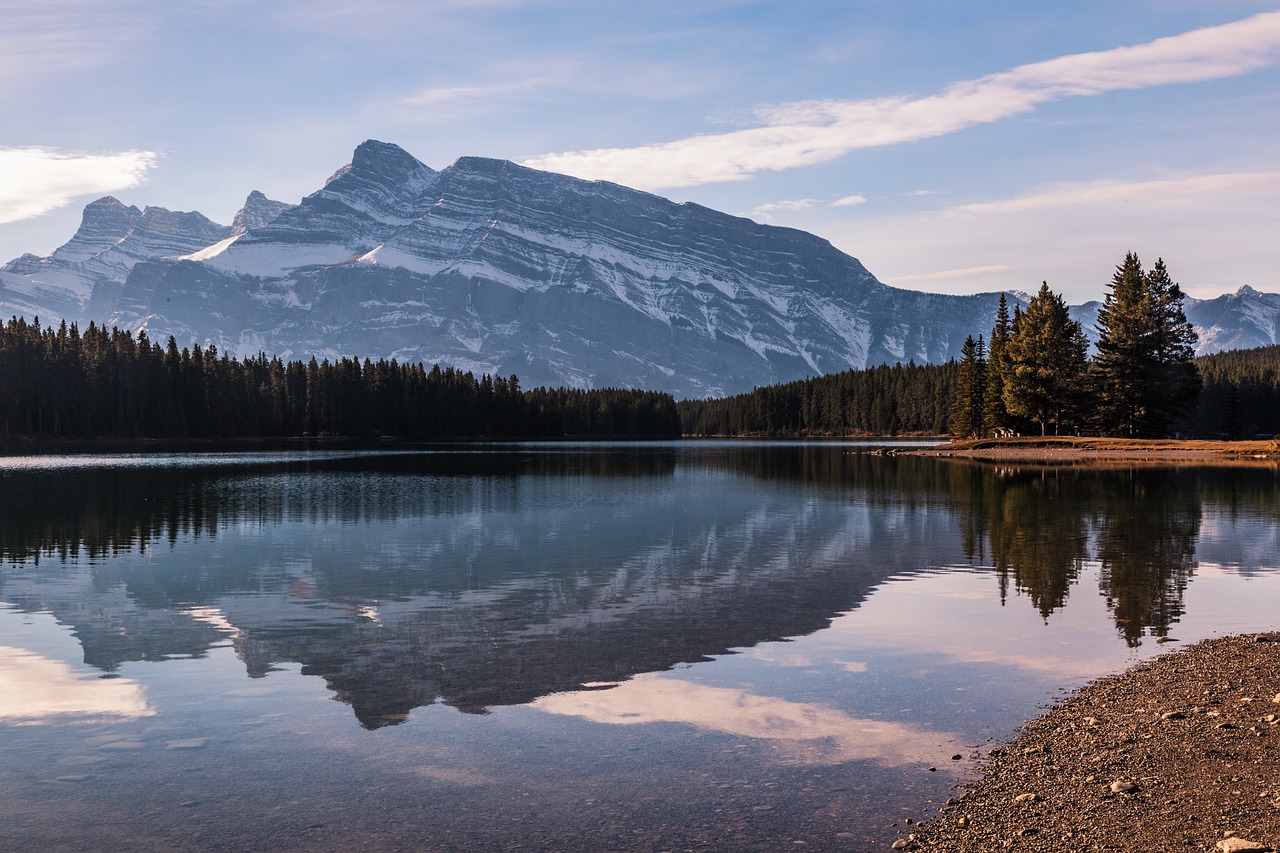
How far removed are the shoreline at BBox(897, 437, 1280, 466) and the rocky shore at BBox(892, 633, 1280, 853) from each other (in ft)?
309

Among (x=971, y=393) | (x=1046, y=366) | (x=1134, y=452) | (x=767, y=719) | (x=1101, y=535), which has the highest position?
(x=1046, y=366)

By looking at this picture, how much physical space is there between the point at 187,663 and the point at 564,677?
27.6 feet

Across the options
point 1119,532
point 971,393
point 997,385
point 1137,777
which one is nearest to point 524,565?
point 1137,777

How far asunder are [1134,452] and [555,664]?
10349 cm

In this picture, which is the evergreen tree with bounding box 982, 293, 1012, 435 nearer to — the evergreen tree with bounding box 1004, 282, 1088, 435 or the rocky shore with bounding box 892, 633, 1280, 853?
the evergreen tree with bounding box 1004, 282, 1088, 435

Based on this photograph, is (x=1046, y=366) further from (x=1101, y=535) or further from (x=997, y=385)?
(x=1101, y=535)

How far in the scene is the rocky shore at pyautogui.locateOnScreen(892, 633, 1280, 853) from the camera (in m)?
11.4

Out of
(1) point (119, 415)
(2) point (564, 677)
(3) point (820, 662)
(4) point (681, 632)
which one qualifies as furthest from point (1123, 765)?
(1) point (119, 415)

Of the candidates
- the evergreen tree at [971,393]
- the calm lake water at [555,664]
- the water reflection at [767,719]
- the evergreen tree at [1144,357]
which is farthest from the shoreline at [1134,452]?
the water reflection at [767,719]

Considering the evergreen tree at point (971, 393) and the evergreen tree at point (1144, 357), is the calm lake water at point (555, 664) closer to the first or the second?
the evergreen tree at point (1144, 357)

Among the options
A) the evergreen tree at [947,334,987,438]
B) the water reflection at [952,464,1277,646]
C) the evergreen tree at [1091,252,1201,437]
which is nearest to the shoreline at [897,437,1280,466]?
the evergreen tree at [1091,252,1201,437]

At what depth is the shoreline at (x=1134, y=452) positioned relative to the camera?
104m

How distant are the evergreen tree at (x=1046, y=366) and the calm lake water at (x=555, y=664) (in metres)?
76.9

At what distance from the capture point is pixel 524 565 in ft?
119
